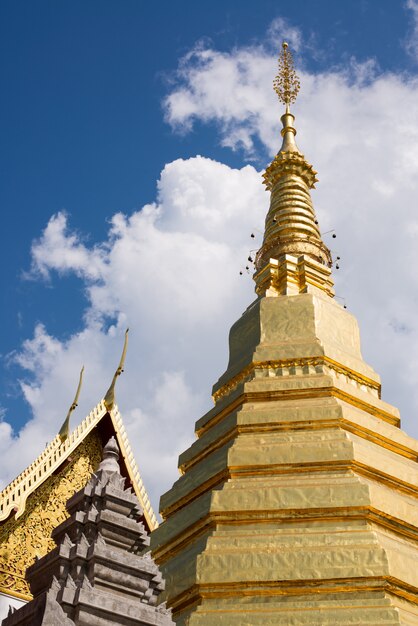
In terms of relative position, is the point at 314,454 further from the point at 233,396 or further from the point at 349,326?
the point at 349,326

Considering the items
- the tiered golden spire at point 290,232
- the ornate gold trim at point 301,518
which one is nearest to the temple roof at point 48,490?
the ornate gold trim at point 301,518

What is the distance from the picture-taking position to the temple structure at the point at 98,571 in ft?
13.6

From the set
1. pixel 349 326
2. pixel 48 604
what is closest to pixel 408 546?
pixel 349 326

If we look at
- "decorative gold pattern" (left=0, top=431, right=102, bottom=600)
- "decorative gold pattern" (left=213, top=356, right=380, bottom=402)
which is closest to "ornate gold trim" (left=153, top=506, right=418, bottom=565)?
"decorative gold pattern" (left=0, top=431, right=102, bottom=600)

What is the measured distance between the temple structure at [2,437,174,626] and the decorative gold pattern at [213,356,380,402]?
11.3 ft

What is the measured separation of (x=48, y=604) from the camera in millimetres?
3977

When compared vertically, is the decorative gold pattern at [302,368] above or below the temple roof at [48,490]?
above

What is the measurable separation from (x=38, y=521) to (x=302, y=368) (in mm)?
2977

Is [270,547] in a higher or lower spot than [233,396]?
lower

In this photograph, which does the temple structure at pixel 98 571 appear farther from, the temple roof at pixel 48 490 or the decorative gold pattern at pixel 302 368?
the decorative gold pattern at pixel 302 368

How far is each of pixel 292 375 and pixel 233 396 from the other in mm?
619

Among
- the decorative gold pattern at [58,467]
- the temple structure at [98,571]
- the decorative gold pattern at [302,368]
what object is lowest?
the temple structure at [98,571]

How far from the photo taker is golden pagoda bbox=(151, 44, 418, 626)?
6.42 meters

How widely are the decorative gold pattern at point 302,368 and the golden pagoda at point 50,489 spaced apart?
4.67 feet
